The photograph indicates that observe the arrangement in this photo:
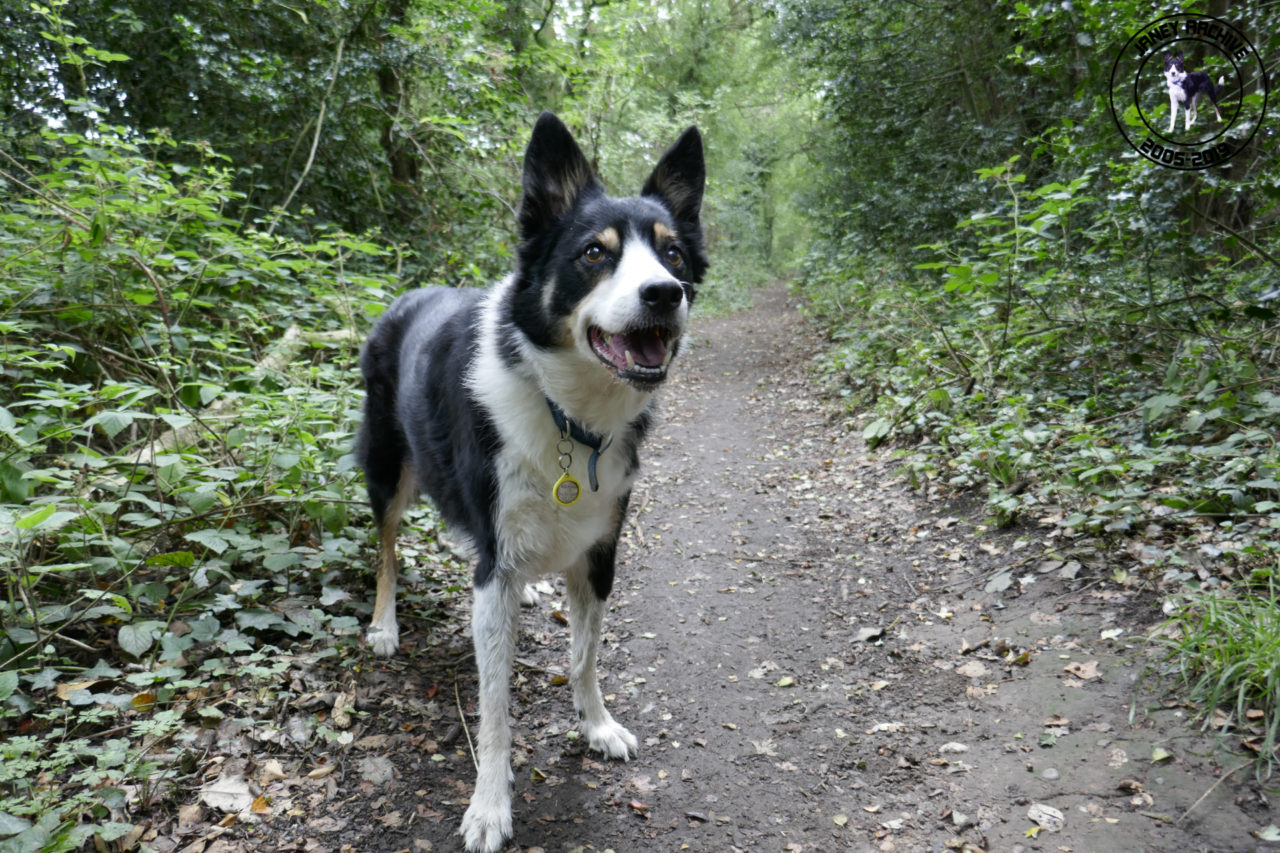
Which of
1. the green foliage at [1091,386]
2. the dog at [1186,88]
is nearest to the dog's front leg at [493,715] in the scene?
the green foliage at [1091,386]

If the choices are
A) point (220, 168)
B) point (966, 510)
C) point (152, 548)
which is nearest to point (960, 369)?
point (966, 510)

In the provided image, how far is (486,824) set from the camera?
8.25 feet

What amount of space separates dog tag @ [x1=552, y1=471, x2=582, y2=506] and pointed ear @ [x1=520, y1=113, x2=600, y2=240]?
107 centimetres

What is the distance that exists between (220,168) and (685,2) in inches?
668

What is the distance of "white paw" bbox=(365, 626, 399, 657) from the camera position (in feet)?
11.5

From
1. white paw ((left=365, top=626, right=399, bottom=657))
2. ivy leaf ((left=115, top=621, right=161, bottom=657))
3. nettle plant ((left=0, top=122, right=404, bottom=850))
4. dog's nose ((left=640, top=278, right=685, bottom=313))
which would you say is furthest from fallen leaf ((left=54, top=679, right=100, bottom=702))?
dog's nose ((left=640, top=278, right=685, bottom=313))

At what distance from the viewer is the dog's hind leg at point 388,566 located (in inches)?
A: 139

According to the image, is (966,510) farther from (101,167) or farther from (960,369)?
(101,167)

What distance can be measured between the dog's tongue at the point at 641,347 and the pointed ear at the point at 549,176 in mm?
734

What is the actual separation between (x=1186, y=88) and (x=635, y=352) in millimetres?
4021

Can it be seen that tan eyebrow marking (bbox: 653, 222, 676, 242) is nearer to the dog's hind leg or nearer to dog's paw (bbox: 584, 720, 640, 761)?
the dog's hind leg

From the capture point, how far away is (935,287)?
901 cm

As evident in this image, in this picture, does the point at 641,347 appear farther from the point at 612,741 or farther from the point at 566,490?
the point at 612,741

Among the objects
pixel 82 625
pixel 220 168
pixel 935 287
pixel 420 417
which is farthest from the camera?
pixel 935 287
